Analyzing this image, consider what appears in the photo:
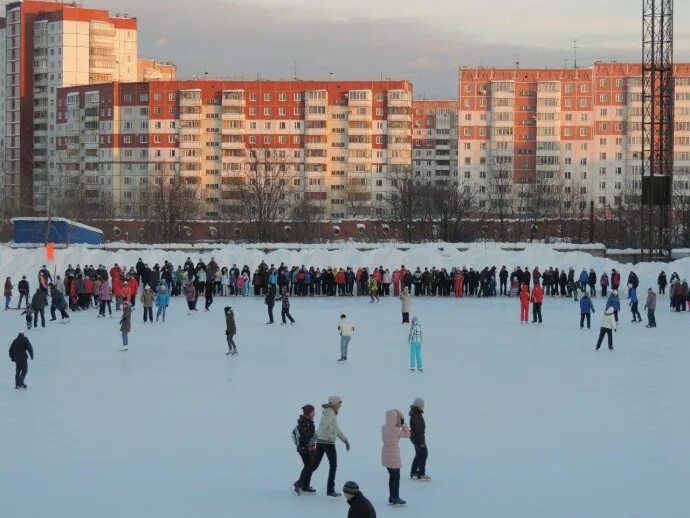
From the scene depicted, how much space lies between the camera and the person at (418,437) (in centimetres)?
1188

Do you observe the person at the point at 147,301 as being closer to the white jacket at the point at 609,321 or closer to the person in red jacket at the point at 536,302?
the person in red jacket at the point at 536,302

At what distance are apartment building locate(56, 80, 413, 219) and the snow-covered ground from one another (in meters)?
75.9

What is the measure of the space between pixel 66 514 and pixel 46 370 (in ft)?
31.9

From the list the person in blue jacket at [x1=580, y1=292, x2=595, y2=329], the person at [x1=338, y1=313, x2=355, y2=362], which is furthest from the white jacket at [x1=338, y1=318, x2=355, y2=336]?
the person in blue jacket at [x1=580, y1=292, x2=595, y2=329]

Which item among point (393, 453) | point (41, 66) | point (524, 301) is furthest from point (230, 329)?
point (41, 66)

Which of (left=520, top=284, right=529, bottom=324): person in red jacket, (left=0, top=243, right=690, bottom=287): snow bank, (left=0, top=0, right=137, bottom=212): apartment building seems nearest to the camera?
(left=520, top=284, right=529, bottom=324): person in red jacket

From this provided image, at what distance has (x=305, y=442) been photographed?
11.3 metres

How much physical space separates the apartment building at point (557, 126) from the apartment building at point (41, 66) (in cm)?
3797

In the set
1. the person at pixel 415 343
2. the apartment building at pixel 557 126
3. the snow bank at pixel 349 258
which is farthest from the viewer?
the apartment building at pixel 557 126

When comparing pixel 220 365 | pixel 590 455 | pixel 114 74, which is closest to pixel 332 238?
pixel 114 74

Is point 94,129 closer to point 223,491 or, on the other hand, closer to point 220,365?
point 220,365

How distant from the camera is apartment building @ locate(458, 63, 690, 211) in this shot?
103375mm

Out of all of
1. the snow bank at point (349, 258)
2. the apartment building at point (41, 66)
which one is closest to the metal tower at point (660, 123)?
the snow bank at point (349, 258)

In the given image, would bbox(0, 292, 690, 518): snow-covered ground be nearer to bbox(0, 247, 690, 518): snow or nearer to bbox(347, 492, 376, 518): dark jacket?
bbox(0, 247, 690, 518): snow
